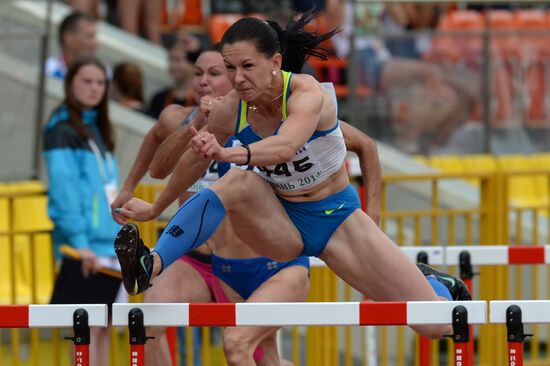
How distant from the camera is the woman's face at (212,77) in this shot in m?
7.38

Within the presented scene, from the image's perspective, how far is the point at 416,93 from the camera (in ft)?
38.6

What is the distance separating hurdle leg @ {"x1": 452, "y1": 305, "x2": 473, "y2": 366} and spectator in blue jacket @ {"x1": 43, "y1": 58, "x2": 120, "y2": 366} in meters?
2.90

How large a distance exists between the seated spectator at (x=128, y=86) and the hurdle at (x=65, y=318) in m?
5.78

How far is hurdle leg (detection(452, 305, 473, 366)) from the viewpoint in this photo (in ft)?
18.3

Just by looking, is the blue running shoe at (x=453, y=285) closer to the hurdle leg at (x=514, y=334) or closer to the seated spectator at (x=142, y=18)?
the hurdle leg at (x=514, y=334)

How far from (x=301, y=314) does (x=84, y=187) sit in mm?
3267

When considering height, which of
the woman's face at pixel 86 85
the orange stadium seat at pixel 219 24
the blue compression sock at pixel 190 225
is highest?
the orange stadium seat at pixel 219 24

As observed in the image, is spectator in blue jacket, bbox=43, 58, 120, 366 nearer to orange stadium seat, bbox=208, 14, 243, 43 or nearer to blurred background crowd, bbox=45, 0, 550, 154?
blurred background crowd, bbox=45, 0, 550, 154

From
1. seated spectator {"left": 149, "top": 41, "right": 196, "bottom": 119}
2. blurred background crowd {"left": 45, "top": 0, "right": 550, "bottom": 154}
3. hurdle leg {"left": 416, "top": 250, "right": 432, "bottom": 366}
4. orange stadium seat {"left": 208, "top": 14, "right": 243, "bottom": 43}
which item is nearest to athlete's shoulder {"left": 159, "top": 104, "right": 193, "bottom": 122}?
hurdle leg {"left": 416, "top": 250, "right": 432, "bottom": 366}

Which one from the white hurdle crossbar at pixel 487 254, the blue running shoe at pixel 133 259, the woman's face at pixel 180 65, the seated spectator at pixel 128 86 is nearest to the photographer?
the blue running shoe at pixel 133 259

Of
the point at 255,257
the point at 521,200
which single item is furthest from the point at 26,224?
the point at 521,200

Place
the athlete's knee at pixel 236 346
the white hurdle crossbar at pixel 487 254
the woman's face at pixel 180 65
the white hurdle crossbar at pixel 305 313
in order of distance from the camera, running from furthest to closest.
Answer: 1. the woman's face at pixel 180 65
2. the white hurdle crossbar at pixel 487 254
3. the athlete's knee at pixel 236 346
4. the white hurdle crossbar at pixel 305 313

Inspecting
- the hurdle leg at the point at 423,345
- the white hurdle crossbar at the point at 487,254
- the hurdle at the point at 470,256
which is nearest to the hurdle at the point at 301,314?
the white hurdle crossbar at the point at 487,254

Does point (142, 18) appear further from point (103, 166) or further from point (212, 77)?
point (212, 77)
